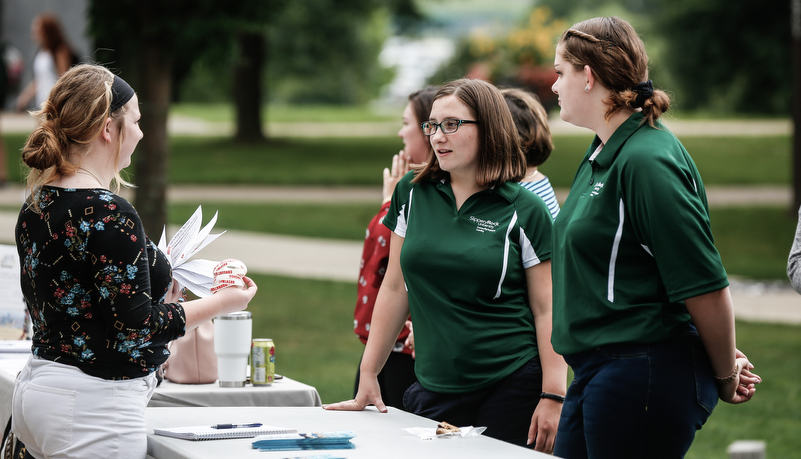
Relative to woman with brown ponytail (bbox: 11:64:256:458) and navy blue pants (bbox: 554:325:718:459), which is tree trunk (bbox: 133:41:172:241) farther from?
navy blue pants (bbox: 554:325:718:459)

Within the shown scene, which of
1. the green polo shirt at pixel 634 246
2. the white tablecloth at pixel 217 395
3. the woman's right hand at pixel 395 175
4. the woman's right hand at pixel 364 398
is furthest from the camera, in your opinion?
the woman's right hand at pixel 395 175

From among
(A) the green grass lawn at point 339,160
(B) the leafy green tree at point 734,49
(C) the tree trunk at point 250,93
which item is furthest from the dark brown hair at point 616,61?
(B) the leafy green tree at point 734,49

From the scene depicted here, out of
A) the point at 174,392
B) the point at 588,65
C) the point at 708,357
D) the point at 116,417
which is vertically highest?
the point at 588,65

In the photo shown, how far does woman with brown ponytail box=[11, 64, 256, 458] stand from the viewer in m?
2.65

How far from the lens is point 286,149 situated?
23969 mm

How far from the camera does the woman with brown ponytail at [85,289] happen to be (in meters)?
2.65

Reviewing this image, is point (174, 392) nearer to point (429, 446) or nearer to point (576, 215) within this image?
point (429, 446)

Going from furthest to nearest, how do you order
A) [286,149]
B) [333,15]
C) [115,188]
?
[333,15] → [286,149] → [115,188]

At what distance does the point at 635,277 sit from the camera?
2662 millimetres

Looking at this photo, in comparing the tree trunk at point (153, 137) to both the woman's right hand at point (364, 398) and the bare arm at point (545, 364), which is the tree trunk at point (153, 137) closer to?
the woman's right hand at point (364, 398)

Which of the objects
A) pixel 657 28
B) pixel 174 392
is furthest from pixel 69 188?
pixel 657 28

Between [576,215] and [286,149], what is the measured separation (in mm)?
21570

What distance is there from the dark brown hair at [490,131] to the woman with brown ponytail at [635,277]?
574mm

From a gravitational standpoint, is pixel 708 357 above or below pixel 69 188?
below
